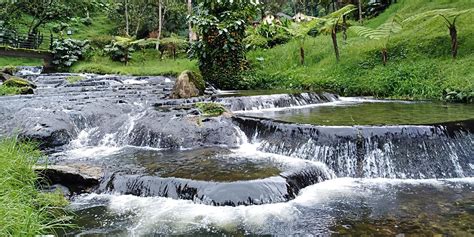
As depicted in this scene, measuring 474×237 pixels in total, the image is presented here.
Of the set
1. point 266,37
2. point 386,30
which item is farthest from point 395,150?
point 266,37

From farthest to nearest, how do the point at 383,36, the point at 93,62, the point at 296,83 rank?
1. the point at 93,62
2. the point at 296,83
3. the point at 383,36

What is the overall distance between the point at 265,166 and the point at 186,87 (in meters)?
6.36

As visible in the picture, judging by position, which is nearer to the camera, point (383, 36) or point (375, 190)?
point (375, 190)

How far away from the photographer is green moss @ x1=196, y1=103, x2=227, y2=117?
945 cm

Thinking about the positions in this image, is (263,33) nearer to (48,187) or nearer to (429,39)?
(429,39)

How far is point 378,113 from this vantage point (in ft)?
28.5

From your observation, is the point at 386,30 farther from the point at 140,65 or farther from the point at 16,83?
the point at 140,65

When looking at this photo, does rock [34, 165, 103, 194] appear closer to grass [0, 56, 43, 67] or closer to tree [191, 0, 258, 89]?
tree [191, 0, 258, 89]

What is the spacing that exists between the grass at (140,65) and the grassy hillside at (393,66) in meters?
4.85

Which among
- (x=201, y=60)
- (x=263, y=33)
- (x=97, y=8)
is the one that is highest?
(x=97, y=8)

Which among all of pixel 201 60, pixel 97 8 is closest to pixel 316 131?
pixel 201 60

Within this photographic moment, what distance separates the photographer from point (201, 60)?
50.7 feet

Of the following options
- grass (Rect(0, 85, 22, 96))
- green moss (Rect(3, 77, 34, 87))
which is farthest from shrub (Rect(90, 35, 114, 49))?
grass (Rect(0, 85, 22, 96))

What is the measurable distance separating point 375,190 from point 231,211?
7.44 ft
